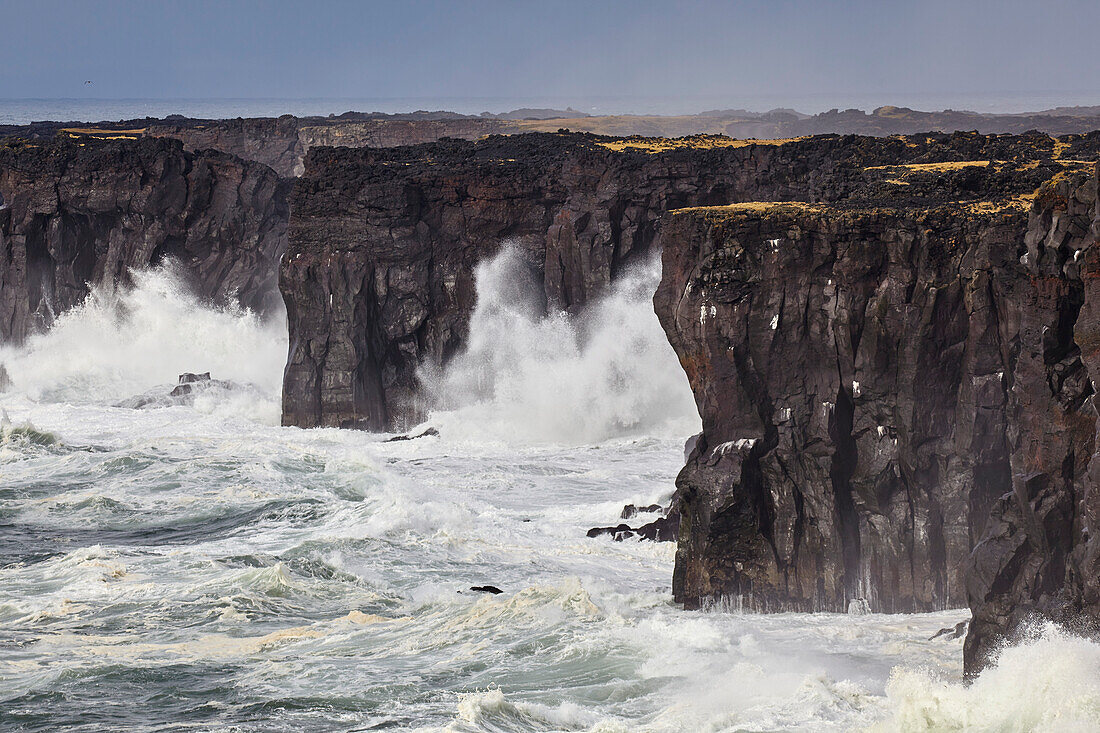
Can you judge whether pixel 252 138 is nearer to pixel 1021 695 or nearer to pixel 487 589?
pixel 487 589

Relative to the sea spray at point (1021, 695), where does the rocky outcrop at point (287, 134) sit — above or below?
above

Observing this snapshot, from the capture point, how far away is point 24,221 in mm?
63844

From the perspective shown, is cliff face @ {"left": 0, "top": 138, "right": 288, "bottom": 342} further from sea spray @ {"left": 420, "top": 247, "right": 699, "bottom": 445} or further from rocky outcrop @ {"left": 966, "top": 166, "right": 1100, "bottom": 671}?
rocky outcrop @ {"left": 966, "top": 166, "right": 1100, "bottom": 671}

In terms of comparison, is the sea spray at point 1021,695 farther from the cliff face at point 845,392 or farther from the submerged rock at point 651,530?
the submerged rock at point 651,530

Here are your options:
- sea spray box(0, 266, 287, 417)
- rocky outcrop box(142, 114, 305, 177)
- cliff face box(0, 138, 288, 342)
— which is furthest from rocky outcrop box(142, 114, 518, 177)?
sea spray box(0, 266, 287, 417)

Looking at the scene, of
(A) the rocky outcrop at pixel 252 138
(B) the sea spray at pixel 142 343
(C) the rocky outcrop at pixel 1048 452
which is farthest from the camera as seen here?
(A) the rocky outcrop at pixel 252 138

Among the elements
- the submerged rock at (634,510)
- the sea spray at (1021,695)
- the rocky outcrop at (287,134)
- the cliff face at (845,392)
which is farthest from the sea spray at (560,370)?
the rocky outcrop at (287,134)

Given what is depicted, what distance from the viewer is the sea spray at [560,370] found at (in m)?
48.1

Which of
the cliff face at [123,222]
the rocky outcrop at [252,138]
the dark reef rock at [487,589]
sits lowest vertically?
the dark reef rock at [487,589]

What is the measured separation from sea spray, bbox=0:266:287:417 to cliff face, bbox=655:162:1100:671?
127 feet

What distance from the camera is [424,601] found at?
2791 centimetres

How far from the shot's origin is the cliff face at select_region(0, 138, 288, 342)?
63688 millimetres

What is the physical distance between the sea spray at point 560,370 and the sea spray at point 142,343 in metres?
14.0

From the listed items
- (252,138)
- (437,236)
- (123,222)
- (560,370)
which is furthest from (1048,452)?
(252,138)
